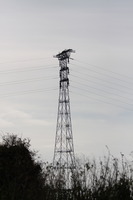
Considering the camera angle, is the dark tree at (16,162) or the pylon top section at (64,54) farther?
the pylon top section at (64,54)

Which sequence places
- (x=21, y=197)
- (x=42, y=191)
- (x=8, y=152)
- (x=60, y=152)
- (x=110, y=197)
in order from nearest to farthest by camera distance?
(x=110, y=197) < (x=42, y=191) < (x=21, y=197) < (x=8, y=152) < (x=60, y=152)

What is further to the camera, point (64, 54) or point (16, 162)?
point (64, 54)

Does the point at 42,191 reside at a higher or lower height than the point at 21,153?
lower

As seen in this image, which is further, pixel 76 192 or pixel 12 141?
pixel 12 141

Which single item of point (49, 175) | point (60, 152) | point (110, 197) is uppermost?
point (60, 152)

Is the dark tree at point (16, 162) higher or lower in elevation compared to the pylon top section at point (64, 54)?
lower

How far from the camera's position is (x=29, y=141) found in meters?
21.5

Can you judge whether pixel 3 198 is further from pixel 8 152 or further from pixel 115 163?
pixel 8 152

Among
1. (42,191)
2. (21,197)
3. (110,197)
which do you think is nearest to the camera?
(110,197)

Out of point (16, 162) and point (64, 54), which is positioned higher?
point (64, 54)

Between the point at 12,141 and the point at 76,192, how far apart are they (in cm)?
1202

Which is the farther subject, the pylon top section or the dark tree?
the pylon top section

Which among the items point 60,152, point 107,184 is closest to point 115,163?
point 107,184

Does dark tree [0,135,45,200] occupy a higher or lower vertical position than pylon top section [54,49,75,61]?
lower
